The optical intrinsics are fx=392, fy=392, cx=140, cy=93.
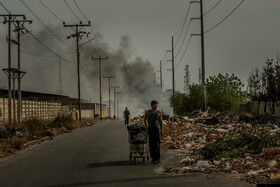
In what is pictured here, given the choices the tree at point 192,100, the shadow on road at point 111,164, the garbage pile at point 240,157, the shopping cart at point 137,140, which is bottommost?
the shadow on road at point 111,164

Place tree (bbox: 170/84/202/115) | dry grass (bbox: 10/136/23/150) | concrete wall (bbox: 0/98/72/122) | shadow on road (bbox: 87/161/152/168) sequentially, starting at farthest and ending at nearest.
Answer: tree (bbox: 170/84/202/115) → concrete wall (bbox: 0/98/72/122) → dry grass (bbox: 10/136/23/150) → shadow on road (bbox: 87/161/152/168)

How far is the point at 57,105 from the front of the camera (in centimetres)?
6600

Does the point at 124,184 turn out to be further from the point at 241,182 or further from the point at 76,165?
the point at 76,165

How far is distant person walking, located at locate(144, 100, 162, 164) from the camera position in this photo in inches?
Answer: 469

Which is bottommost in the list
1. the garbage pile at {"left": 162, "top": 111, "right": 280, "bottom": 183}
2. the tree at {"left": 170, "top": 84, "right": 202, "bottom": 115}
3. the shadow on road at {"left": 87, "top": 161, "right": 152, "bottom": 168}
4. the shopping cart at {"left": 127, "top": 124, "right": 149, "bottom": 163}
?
the shadow on road at {"left": 87, "top": 161, "right": 152, "bottom": 168}

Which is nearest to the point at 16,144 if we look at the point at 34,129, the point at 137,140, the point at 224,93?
the point at 34,129

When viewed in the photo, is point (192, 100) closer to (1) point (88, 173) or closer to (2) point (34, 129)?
(2) point (34, 129)

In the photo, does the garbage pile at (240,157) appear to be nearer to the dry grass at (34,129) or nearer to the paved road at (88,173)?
the paved road at (88,173)

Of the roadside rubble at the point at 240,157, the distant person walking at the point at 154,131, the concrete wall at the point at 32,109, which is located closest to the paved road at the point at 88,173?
the distant person walking at the point at 154,131

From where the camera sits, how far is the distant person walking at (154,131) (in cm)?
1191

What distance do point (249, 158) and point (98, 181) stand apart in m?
4.78

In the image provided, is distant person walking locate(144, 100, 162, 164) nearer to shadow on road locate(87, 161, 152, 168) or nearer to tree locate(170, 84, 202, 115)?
shadow on road locate(87, 161, 152, 168)

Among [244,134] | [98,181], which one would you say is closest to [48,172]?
[98,181]

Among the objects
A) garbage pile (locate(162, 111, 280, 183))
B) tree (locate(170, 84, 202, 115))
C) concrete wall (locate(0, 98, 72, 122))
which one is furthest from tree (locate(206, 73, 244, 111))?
garbage pile (locate(162, 111, 280, 183))
